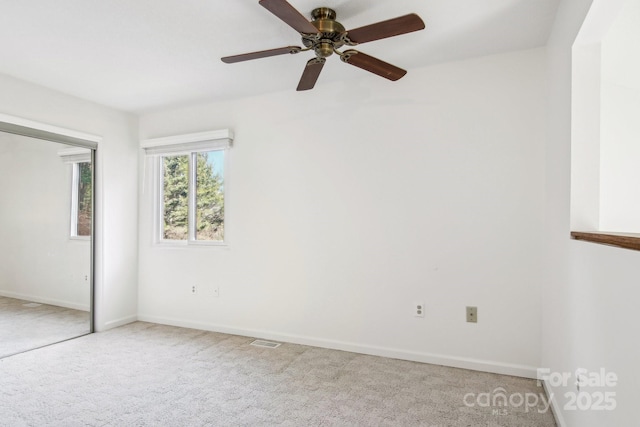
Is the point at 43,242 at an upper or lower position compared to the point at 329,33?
lower

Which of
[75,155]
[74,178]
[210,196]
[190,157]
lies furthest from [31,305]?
[190,157]

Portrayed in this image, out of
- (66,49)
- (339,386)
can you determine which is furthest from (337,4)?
(339,386)

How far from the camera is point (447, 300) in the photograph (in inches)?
107

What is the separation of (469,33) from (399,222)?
141 cm

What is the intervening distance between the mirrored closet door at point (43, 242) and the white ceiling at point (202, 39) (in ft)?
2.26

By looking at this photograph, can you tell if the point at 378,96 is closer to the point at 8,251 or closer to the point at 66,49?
the point at 66,49

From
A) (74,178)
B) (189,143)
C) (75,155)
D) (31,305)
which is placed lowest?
(31,305)

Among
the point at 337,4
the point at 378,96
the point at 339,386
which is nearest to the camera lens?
the point at 337,4

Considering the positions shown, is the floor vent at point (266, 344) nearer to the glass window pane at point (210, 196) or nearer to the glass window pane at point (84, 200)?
the glass window pane at point (210, 196)

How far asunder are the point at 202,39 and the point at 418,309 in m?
2.53

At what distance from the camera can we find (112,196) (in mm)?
3781

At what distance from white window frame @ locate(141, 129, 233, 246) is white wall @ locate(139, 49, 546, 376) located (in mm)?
107

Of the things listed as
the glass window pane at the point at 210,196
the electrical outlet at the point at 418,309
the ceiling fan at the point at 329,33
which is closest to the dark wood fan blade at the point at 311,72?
the ceiling fan at the point at 329,33

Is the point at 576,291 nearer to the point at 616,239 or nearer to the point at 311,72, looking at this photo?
the point at 616,239
